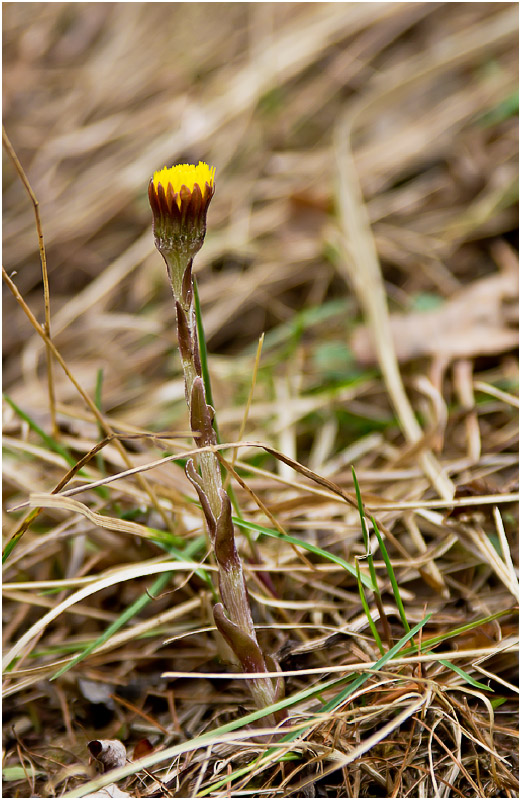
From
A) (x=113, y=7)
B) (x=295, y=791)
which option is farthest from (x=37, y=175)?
(x=295, y=791)

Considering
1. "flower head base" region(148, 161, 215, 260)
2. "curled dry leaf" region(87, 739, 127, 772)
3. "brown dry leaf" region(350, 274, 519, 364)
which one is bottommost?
"curled dry leaf" region(87, 739, 127, 772)

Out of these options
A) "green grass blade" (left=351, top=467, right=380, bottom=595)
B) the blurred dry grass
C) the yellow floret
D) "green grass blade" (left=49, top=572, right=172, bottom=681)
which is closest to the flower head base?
the yellow floret

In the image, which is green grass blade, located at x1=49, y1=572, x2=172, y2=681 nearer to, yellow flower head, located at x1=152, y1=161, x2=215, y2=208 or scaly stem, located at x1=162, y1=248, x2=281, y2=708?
scaly stem, located at x1=162, y1=248, x2=281, y2=708

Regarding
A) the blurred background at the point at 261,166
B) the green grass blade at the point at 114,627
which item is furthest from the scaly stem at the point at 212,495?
the blurred background at the point at 261,166

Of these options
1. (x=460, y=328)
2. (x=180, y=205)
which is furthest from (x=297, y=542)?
(x=460, y=328)

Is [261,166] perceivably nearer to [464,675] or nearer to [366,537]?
[366,537]

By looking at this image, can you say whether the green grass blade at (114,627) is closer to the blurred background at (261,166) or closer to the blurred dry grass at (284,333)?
the blurred dry grass at (284,333)
